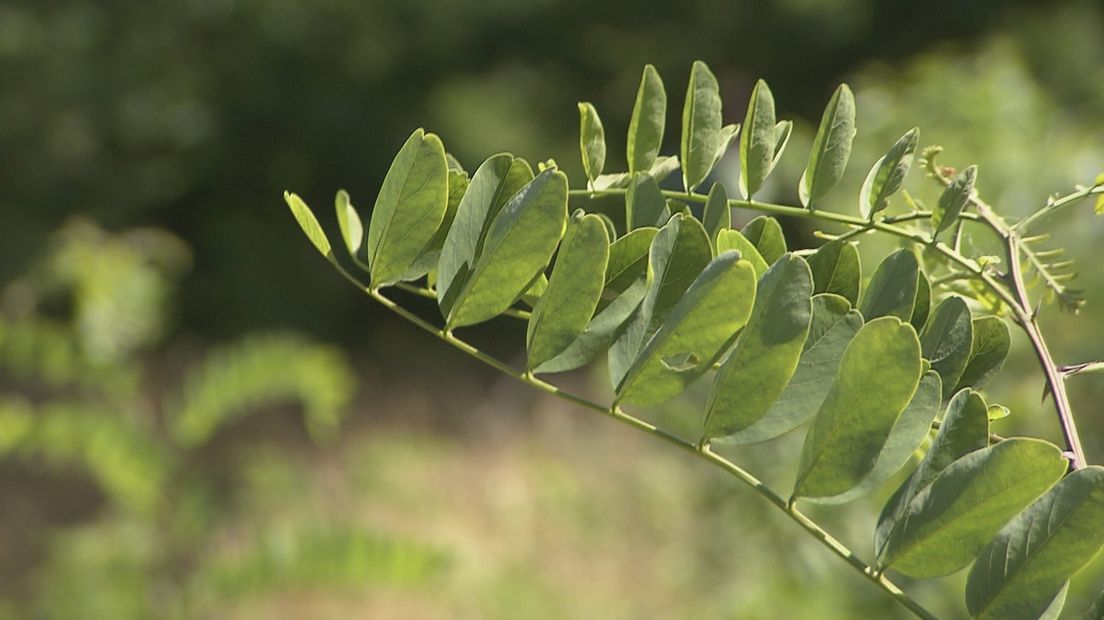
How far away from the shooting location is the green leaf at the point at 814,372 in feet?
1.11

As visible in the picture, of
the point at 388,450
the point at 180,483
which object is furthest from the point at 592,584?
the point at 180,483

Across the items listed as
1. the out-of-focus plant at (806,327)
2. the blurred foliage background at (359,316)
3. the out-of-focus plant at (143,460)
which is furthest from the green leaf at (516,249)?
the out-of-focus plant at (143,460)

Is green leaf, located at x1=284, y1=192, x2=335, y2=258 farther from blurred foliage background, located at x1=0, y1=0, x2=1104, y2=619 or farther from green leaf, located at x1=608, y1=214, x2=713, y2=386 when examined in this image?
blurred foliage background, located at x1=0, y1=0, x2=1104, y2=619

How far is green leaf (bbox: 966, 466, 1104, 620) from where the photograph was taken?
0.28 meters

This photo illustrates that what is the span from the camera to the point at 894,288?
344 millimetres

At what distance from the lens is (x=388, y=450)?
379cm

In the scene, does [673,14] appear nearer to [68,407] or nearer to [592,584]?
[592,584]

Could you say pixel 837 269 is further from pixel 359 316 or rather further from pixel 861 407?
pixel 359 316

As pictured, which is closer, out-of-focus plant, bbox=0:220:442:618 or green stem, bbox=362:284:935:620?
green stem, bbox=362:284:935:620

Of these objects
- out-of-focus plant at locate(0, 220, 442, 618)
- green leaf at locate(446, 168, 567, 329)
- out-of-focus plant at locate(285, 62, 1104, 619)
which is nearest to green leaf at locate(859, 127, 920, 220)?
out-of-focus plant at locate(285, 62, 1104, 619)

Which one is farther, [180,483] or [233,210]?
[233,210]

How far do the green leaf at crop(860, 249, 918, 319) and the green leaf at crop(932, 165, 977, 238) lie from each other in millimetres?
15

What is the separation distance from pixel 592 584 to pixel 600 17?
3170 mm

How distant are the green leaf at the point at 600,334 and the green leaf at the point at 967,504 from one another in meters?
0.10
